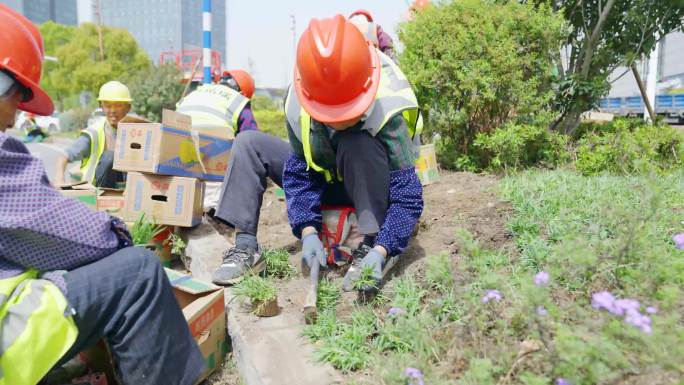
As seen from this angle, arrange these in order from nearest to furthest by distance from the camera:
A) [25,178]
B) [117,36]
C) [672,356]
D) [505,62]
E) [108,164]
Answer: [672,356] < [25,178] < [505,62] < [108,164] < [117,36]

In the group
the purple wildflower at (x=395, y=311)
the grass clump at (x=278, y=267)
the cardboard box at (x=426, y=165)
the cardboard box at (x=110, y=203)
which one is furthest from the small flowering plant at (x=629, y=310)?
the cardboard box at (x=110, y=203)

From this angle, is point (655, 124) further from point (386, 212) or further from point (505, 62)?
point (386, 212)

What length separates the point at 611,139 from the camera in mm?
4062

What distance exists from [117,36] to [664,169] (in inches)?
1315

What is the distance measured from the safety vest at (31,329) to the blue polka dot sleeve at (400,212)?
1279 mm

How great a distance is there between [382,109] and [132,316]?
1.37 metres

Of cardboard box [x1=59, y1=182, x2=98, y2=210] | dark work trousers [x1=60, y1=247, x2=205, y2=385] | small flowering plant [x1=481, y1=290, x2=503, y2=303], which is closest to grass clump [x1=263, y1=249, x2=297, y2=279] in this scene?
dark work trousers [x1=60, y1=247, x2=205, y2=385]

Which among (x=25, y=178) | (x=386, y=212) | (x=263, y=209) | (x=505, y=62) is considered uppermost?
(x=505, y=62)

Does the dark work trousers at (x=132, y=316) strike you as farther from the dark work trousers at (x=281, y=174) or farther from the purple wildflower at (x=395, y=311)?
the dark work trousers at (x=281, y=174)

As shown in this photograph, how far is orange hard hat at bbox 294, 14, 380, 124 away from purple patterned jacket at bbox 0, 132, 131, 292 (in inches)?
41.6

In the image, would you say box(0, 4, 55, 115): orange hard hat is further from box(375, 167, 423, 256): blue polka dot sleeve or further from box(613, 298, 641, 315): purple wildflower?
box(613, 298, 641, 315): purple wildflower

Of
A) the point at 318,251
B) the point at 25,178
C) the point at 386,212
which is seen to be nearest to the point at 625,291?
the point at 386,212

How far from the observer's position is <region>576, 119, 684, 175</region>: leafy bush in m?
3.80

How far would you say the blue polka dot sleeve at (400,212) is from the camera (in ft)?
7.63
